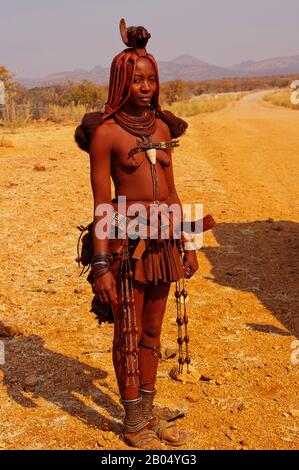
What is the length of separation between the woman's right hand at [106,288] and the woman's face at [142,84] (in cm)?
95

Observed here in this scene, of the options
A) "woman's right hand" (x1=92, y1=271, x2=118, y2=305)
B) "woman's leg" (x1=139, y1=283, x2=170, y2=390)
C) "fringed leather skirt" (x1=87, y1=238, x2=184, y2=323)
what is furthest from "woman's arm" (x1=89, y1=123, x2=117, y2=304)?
"woman's leg" (x1=139, y1=283, x2=170, y2=390)

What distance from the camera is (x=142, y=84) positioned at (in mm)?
3234

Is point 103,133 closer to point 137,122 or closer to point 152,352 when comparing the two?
point 137,122

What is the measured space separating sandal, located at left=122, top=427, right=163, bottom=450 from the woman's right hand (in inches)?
33.8

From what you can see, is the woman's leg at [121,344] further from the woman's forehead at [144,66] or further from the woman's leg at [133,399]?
the woman's forehead at [144,66]

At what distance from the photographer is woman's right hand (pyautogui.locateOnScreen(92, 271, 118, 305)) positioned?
321cm

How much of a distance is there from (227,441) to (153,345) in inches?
30.3

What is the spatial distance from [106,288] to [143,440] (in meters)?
0.99

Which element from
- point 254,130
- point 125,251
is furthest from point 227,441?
point 254,130

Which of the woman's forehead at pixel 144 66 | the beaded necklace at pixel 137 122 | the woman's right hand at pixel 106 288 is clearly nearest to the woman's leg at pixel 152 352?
the woman's right hand at pixel 106 288

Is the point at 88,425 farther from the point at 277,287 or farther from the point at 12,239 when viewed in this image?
the point at 12,239

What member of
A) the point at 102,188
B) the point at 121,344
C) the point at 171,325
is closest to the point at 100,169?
the point at 102,188

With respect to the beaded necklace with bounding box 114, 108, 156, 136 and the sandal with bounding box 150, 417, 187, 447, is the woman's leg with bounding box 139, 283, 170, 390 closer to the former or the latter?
the sandal with bounding box 150, 417, 187, 447

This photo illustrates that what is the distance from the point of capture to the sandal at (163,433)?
360cm
